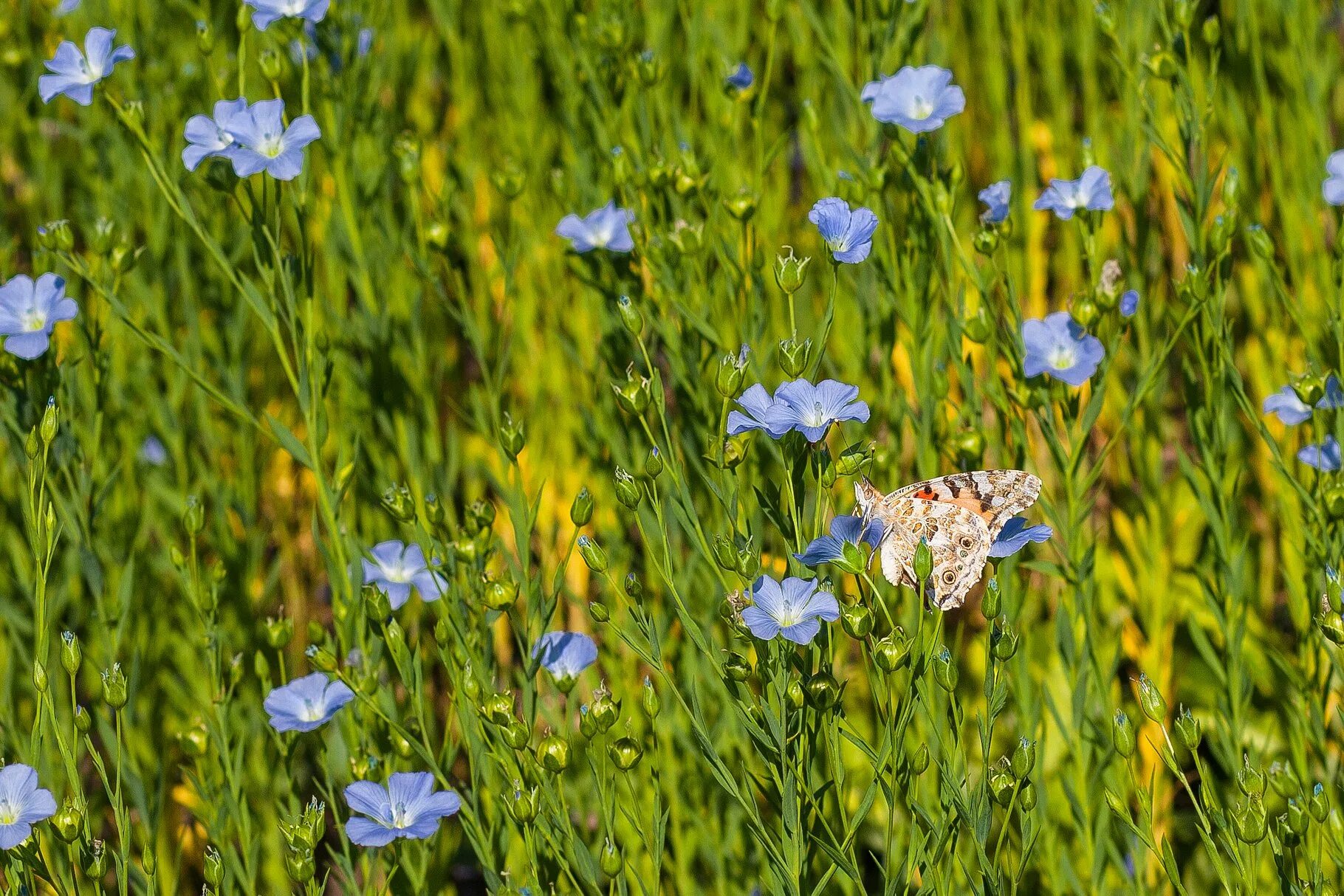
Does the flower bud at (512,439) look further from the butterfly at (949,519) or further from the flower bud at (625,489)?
the butterfly at (949,519)

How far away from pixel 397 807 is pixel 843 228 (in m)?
0.89

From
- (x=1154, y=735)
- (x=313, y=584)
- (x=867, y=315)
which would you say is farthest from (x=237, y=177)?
(x=1154, y=735)

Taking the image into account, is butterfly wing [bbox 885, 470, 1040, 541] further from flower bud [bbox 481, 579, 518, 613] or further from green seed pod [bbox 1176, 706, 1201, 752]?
flower bud [bbox 481, 579, 518, 613]

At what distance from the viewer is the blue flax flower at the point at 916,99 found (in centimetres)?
178

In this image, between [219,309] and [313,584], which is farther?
[313,584]

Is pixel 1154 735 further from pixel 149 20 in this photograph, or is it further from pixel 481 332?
pixel 149 20

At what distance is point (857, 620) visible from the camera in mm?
1213

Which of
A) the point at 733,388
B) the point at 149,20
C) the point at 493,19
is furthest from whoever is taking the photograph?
the point at 493,19

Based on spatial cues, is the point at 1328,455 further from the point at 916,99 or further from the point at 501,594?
the point at 501,594

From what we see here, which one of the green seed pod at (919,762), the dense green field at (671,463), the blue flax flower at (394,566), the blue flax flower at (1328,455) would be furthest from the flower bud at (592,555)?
the blue flax flower at (1328,455)

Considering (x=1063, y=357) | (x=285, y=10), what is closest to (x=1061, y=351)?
(x=1063, y=357)

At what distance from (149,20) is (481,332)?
1.18 m

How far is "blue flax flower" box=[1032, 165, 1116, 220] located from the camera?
5.86 ft

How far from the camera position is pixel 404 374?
7.82 ft
